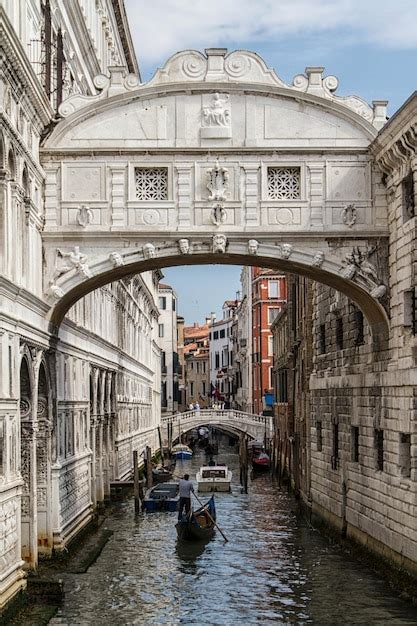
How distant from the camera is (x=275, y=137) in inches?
728

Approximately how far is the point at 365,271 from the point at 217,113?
340cm

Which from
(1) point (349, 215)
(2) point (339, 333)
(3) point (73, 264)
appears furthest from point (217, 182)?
(2) point (339, 333)

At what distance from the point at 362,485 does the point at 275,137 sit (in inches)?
247

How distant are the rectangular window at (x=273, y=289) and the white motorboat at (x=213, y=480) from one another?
27245 millimetres

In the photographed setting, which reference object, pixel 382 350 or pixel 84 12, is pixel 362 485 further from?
pixel 84 12

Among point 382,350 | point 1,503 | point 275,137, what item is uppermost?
point 275,137

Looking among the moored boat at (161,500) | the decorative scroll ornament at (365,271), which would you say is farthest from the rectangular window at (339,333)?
the moored boat at (161,500)

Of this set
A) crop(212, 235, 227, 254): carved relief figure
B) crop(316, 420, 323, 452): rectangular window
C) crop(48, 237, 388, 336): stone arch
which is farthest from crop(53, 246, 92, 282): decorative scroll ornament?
crop(316, 420, 323, 452): rectangular window

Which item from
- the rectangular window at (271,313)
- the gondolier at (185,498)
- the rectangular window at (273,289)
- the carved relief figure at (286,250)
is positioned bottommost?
the gondolier at (185,498)

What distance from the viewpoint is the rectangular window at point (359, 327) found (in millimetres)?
20984

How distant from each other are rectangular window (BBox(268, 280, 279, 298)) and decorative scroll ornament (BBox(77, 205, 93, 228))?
47.0 metres

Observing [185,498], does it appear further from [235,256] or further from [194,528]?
[235,256]

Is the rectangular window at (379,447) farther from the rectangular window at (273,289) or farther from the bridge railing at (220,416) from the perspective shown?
the rectangular window at (273,289)

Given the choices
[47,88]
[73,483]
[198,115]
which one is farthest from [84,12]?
[73,483]
